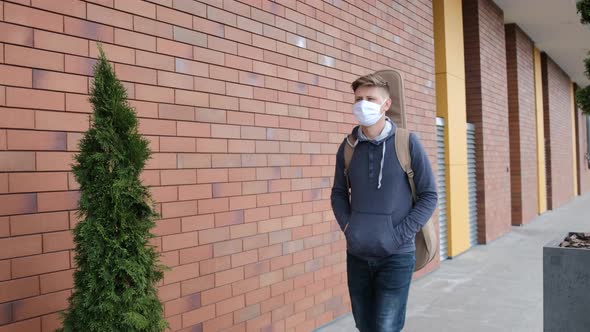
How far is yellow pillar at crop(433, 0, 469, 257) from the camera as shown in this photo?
852 centimetres

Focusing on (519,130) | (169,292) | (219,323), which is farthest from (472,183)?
(169,292)

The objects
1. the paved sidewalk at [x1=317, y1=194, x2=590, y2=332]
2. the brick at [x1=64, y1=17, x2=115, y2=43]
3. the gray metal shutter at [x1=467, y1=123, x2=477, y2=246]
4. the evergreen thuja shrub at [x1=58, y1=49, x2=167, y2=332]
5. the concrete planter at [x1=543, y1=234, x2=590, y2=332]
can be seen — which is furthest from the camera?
the gray metal shutter at [x1=467, y1=123, x2=477, y2=246]

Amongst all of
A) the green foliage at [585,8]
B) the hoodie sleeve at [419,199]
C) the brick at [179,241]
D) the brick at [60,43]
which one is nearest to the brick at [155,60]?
the brick at [60,43]

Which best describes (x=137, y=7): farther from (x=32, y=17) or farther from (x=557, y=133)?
(x=557, y=133)

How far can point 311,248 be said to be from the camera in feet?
15.9

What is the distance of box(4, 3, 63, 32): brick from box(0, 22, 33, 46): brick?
0.03m

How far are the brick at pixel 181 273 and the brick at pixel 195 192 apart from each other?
456 millimetres

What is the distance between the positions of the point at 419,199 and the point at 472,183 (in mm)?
7724

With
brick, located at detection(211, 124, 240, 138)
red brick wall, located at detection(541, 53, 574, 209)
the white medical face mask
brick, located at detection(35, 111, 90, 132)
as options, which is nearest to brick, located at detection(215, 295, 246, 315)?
brick, located at detection(211, 124, 240, 138)

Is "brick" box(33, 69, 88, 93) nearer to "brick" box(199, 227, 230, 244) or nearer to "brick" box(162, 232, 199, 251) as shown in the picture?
"brick" box(162, 232, 199, 251)

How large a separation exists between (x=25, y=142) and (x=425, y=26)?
244 inches

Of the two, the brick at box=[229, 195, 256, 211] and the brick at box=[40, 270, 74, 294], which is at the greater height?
the brick at box=[229, 195, 256, 211]

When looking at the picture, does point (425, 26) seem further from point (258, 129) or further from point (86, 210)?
point (86, 210)

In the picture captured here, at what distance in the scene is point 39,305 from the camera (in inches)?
102
